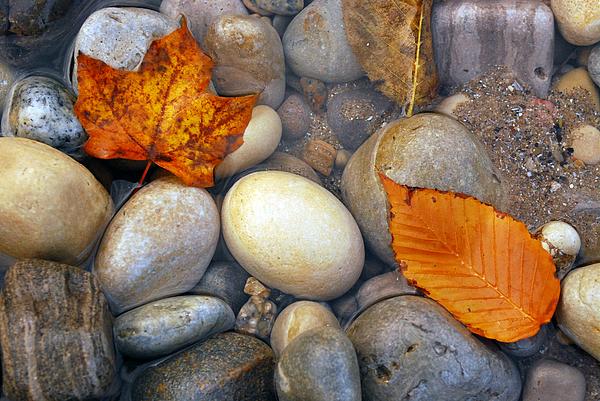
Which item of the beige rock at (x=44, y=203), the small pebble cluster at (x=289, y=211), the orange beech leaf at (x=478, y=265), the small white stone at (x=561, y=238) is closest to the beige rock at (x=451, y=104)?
the small pebble cluster at (x=289, y=211)

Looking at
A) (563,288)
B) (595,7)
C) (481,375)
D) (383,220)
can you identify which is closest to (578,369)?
(563,288)

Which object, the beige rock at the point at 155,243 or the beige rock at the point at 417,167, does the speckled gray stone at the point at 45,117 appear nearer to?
the beige rock at the point at 155,243

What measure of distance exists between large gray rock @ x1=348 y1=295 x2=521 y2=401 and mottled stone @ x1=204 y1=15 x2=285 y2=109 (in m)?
1.57

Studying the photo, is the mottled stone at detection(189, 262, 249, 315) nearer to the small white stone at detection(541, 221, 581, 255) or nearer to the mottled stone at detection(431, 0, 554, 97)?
the small white stone at detection(541, 221, 581, 255)

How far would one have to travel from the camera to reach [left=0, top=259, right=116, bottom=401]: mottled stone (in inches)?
89.0

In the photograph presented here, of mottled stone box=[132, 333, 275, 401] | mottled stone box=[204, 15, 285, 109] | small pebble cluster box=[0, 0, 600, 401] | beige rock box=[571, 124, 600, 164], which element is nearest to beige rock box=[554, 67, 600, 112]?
small pebble cluster box=[0, 0, 600, 401]

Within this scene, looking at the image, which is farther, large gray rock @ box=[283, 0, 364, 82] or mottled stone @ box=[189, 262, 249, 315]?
large gray rock @ box=[283, 0, 364, 82]

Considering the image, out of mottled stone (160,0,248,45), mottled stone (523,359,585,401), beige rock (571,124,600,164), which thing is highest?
mottled stone (160,0,248,45)

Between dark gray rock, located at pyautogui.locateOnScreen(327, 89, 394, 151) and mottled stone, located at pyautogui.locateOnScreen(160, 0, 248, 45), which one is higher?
mottled stone, located at pyautogui.locateOnScreen(160, 0, 248, 45)

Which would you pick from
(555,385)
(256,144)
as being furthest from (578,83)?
(256,144)

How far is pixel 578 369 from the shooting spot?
280 centimetres

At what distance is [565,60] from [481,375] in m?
2.07

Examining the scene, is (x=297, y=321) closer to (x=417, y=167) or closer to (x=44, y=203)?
(x=417, y=167)

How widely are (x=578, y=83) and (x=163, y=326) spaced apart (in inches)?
109
